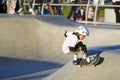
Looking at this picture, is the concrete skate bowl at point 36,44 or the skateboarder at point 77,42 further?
the concrete skate bowl at point 36,44

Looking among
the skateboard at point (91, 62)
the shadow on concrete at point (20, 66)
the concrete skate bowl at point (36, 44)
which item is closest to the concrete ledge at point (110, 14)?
the concrete skate bowl at point (36, 44)

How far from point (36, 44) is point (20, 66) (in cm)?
142

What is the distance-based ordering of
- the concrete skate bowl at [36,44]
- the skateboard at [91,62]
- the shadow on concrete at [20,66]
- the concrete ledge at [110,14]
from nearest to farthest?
the skateboard at [91,62]
the shadow on concrete at [20,66]
the concrete skate bowl at [36,44]
the concrete ledge at [110,14]

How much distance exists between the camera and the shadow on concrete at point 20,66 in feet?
28.2

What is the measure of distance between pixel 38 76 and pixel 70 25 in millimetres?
3078

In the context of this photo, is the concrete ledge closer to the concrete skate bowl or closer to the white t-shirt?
the concrete skate bowl

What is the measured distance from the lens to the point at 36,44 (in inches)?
423

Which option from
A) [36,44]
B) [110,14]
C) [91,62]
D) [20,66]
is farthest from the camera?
[110,14]

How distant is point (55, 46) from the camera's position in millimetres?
10492

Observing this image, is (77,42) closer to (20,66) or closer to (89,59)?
(89,59)

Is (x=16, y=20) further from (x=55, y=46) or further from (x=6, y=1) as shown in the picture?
(x=6, y=1)

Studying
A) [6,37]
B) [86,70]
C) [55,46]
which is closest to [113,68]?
[86,70]

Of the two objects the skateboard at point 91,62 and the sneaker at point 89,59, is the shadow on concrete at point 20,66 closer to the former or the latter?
the skateboard at point 91,62

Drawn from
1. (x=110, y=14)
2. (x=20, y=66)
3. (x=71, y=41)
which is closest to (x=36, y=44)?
(x=20, y=66)
